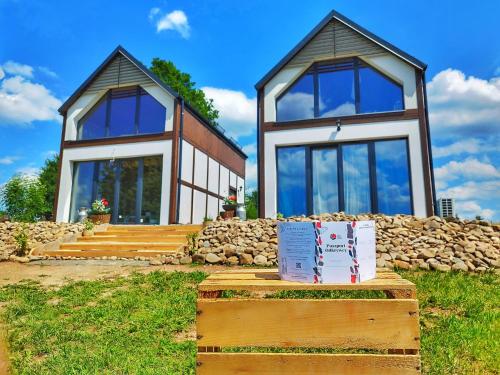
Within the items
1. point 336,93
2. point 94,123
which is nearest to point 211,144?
point 94,123

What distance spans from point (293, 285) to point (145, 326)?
2597 mm

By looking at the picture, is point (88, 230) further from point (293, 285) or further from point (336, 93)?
point (293, 285)

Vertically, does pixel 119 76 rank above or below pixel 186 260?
above

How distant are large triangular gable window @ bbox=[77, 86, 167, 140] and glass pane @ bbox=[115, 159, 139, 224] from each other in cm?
144

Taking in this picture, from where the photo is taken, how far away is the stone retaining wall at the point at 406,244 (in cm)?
706

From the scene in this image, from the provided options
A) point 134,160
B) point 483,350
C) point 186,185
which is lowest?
point 483,350

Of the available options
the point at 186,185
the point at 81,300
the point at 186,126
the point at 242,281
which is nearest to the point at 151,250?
the point at 81,300

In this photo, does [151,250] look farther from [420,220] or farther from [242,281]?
[242,281]

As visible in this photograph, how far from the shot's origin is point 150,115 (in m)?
14.8

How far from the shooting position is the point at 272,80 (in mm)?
12336

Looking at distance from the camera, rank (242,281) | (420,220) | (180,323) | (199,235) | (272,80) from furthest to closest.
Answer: (272,80)
(199,235)
(420,220)
(180,323)
(242,281)

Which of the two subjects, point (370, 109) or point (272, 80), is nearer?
point (370, 109)

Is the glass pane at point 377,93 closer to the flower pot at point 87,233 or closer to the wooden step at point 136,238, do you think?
the wooden step at point 136,238

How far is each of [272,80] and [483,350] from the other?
1082cm
